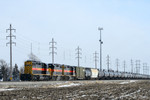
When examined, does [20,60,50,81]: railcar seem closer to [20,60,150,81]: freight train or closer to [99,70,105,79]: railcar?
[20,60,150,81]: freight train

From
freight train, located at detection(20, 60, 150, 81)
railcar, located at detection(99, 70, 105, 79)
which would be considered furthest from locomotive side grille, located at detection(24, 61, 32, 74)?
railcar, located at detection(99, 70, 105, 79)

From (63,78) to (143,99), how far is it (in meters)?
47.0

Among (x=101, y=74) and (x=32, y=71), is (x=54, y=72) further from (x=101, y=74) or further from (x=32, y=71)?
(x=101, y=74)

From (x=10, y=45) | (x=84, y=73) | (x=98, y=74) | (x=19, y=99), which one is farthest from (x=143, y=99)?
(x=98, y=74)

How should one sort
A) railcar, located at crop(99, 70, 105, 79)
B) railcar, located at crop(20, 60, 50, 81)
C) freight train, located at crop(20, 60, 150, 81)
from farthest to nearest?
1. railcar, located at crop(99, 70, 105, 79)
2. freight train, located at crop(20, 60, 150, 81)
3. railcar, located at crop(20, 60, 50, 81)

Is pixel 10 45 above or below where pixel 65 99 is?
above

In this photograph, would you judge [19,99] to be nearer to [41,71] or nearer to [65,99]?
[65,99]

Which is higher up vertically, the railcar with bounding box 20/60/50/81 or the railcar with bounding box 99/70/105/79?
the railcar with bounding box 20/60/50/81

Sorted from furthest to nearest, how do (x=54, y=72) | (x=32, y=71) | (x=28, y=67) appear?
1. (x=54, y=72)
2. (x=28, y=67)
3. (x=32, y=71)

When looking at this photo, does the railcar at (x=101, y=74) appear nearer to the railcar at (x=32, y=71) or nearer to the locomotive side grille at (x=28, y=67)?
the railcar at (x=32, y=71)

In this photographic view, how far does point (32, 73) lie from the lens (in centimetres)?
5303

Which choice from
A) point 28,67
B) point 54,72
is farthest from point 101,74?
point 28,67

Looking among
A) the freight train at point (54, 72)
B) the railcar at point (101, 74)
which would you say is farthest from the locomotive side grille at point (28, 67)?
the railcar at point (101, 74)

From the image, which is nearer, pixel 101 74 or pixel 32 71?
pixel 32 71
